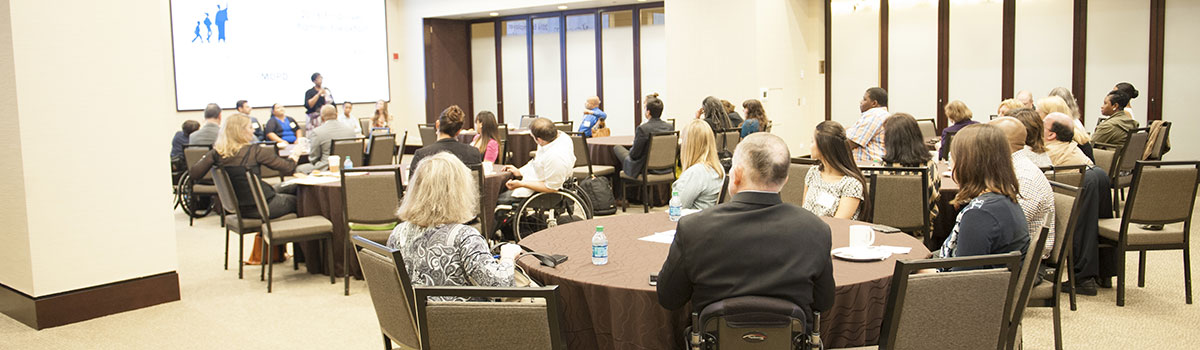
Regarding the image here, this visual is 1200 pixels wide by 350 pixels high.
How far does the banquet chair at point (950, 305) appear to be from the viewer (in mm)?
2576

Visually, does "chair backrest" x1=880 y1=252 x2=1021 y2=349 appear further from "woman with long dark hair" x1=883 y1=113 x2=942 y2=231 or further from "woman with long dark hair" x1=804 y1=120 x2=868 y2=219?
"woman with long dark hair" x1=883 y1=113 x2=942 y2=231

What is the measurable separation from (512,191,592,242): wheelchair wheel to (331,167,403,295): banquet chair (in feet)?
3.50

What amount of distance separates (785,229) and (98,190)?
169 inches

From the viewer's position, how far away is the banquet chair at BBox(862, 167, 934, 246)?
4746mm

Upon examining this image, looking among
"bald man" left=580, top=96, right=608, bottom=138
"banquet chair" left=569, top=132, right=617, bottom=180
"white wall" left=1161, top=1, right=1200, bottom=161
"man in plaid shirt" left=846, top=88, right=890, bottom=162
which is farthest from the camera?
"bald man" left=580, top=96, right=608, bottom=138

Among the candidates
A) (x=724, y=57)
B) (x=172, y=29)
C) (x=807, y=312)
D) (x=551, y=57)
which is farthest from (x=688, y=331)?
(x=551, y=57)

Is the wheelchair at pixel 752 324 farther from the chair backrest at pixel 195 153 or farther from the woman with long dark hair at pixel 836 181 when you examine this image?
the chair backrest at pixel 195 153

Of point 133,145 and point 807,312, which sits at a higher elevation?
point 133,145

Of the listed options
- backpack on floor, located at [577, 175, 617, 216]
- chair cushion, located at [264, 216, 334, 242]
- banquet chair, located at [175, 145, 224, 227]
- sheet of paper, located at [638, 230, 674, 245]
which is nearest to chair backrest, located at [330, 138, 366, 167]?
banquet chair, located at [175, 145, 224, 227]

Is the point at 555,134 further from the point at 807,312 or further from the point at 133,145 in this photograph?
the point at 807,312

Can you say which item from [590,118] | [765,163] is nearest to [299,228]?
[765,163]

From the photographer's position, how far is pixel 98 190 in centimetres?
510

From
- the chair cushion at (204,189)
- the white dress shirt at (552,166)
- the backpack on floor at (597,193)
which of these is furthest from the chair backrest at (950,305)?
the chair cushion at (204,189)

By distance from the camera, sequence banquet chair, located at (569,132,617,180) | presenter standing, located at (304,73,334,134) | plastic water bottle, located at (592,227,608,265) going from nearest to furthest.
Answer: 1. plastic water bottle, located at (592,227,608,265)
2. banquet chair, located at (569,132,617,180)
3. presenter standing, located at (304,73,334,134)
